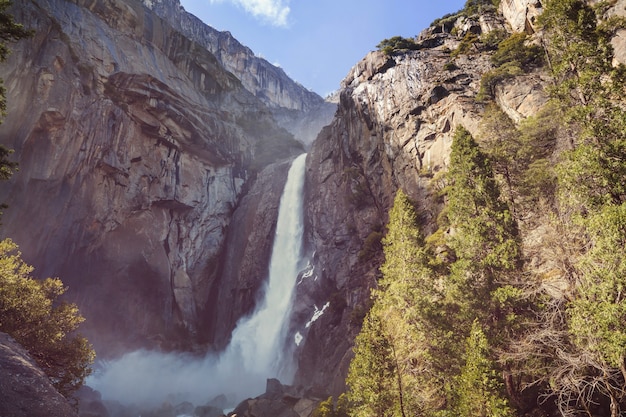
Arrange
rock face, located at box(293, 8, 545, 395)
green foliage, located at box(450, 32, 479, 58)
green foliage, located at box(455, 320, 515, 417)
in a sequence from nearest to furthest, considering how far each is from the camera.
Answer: green foliage, located at box(455, 320, 515, 417) < rock face, located at box(293, 8, 545, 395) < green foliage, located at box(450, 32, 479, 58)

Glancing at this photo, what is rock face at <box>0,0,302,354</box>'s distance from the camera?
1312 inches

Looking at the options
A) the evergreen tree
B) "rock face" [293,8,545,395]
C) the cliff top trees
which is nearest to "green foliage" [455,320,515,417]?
the cliff top trees

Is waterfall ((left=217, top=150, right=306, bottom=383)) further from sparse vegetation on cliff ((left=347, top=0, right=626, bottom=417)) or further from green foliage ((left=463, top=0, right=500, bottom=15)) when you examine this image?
green foliage ((left=463, top=0, right=500, bottom=15))

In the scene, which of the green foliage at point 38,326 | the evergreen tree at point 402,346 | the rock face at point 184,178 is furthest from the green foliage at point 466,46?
the green foliage at point 38,326

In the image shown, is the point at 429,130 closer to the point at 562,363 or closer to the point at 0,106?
the point at 562,363

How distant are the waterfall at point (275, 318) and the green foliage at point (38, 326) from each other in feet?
65.6

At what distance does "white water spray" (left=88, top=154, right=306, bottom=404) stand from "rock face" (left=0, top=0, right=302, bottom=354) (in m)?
2.58

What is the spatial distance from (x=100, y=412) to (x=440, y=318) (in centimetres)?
3040

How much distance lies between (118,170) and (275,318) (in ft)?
80.9

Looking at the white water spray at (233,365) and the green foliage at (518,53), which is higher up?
the green foliage at (518,53)

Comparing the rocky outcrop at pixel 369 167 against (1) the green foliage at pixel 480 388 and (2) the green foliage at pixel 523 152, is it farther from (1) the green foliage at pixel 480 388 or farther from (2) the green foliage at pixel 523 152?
(1) the green foliage at pixel 480 388

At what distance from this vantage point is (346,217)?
39.9 m

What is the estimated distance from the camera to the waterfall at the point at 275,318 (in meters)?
37.9

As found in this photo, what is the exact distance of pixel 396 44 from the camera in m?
43.3
